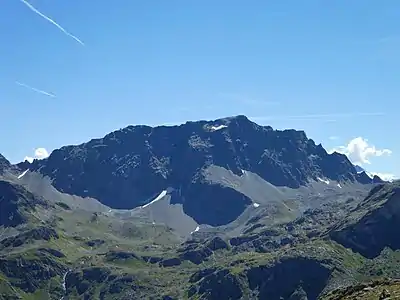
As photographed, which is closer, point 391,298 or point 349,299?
point 391,298

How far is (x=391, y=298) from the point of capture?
47.9 metres

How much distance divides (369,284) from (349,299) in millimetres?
6997

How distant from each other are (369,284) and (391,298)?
12970 mm

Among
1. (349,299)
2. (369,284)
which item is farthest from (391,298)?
(369,284)

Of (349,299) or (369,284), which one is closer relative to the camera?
(349,299)

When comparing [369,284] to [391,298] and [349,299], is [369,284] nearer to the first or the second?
[349,299]

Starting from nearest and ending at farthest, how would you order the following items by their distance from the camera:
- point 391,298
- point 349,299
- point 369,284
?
point 391,298 < point 349,299 < point 369,284

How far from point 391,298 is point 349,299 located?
23.4ft

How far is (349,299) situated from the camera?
179 ft

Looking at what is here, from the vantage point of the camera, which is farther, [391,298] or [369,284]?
[369,284]

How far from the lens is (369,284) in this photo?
60.6 m

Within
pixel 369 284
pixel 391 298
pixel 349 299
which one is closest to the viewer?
pixel 391 298
